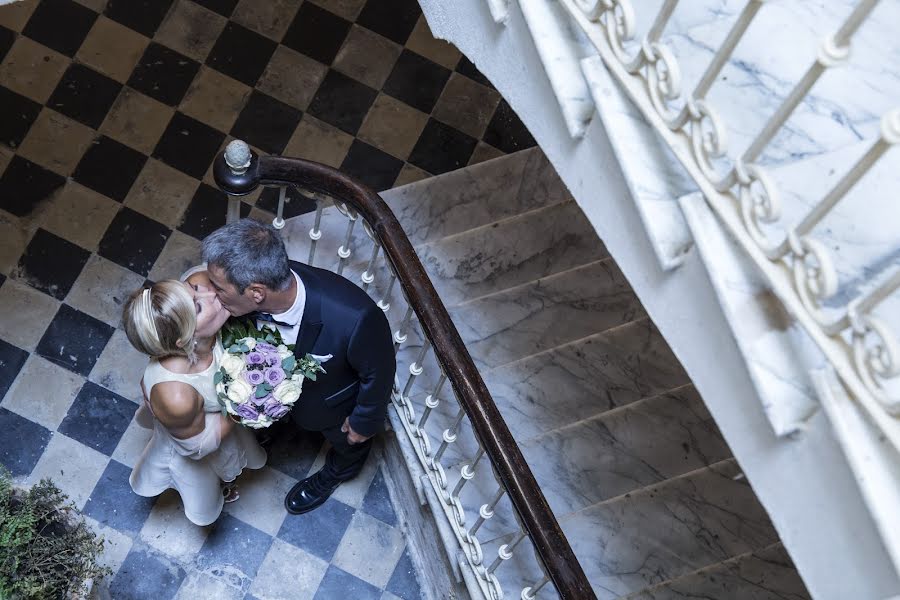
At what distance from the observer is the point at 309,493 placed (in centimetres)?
455

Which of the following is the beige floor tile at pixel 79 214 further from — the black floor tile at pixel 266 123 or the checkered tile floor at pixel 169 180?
the black floor tile at pixel 266 123

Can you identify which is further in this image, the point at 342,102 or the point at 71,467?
the point at 342,102

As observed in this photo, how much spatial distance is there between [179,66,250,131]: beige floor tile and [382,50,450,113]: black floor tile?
35.6 inches

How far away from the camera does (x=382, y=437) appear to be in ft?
15.0

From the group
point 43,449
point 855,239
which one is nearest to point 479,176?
point 43,449

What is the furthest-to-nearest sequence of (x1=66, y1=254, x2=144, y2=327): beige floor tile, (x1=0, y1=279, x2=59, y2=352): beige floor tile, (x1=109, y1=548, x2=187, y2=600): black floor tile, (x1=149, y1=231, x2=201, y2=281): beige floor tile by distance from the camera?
(x1=149, y1=231, x2=201, y2=281): beige floor tile < (x1=66, y1=254, x2=144, y2=327): beige floor tile < (x1=0, y1=279, x2=59, y2=352): beige floor tile < (x1=109, y1=548, x2=187, y2=600): black floor tile

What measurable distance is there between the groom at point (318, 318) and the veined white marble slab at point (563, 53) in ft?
3.90

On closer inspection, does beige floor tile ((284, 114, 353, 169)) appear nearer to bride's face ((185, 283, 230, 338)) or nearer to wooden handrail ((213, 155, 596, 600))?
wooden handrail ((213, 155, 596, 600))

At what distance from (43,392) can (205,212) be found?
1303 millimetres

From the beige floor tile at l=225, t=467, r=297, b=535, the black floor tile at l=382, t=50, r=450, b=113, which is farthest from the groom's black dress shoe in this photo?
the black floor tile at l=382, t=50, r=450, b=113

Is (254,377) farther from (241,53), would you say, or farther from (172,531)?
(241,53)

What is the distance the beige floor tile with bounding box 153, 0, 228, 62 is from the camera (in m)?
5.56

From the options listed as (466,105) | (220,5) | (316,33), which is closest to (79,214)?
(220,5)

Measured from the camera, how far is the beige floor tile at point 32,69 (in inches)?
211
